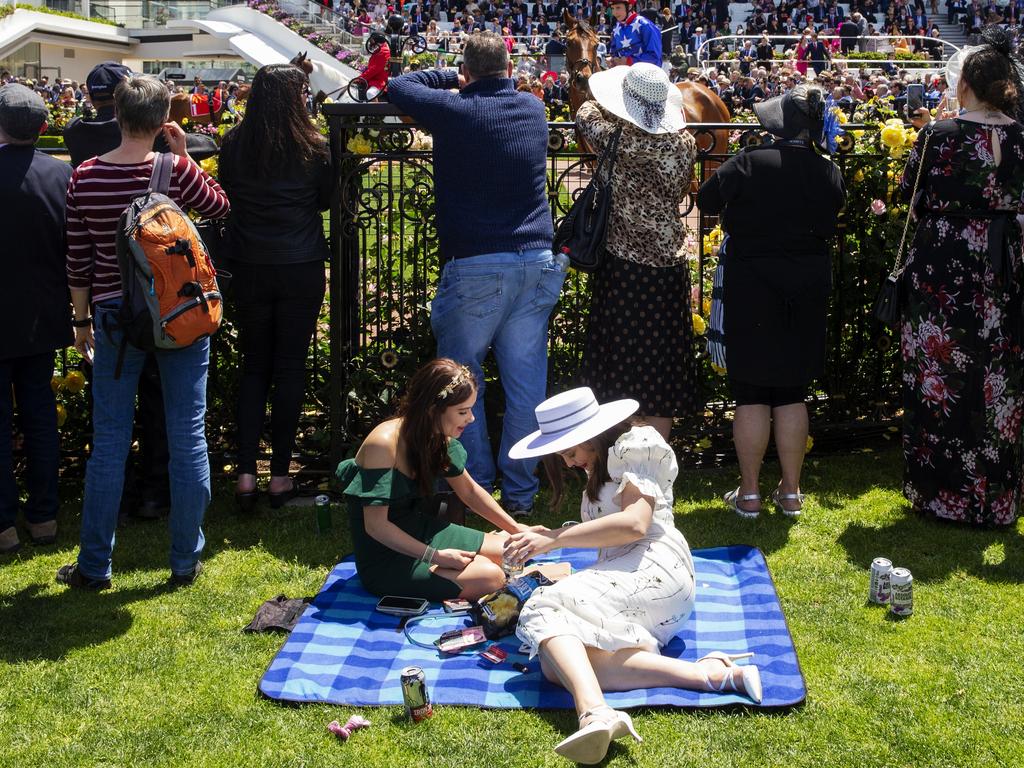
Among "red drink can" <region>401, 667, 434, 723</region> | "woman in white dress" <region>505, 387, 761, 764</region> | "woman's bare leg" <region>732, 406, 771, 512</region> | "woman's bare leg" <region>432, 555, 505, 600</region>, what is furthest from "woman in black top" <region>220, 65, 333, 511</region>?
"red drink can" <region>401, 667, 434, 723</region>

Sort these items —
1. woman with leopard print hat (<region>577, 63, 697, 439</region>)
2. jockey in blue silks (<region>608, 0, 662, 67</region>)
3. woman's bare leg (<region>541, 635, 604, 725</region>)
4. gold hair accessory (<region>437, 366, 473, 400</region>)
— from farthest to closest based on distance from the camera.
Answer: jockey in blue silks (<region>608, 0, 662, 67</region>), woman with leopard print hat (<region>577, 63, 697, 439</region>), gold hair accessory (<region>437, 366, 473, 400</region>), woman's bare leg (<region>541, 635, 604, 725</region>)

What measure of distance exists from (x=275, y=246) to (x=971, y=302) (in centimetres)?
305

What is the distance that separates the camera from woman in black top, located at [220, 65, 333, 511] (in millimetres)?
4980

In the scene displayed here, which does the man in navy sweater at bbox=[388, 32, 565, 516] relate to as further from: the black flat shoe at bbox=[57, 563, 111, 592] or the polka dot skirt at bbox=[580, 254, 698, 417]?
the black flat shoe at bbox=[57, 563, 111, 592]

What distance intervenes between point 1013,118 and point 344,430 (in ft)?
11.0

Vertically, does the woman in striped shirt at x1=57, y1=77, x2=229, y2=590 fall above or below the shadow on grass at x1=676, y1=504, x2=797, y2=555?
above

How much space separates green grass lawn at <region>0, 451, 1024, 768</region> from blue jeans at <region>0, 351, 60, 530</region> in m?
0.21

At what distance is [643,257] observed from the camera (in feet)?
17.0

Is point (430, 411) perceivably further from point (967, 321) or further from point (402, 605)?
point (967, 321)

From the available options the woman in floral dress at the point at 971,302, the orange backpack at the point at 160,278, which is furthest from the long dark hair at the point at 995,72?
the orange backpack at the point at 160,278

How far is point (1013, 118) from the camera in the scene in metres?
4.91

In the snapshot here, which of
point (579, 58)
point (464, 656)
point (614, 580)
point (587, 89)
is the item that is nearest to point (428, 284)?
point (464, 656)

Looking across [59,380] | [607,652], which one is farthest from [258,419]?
[607,652]

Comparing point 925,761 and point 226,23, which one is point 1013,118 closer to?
point 925,761
